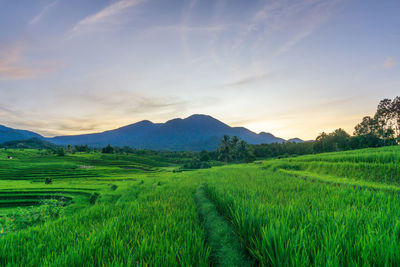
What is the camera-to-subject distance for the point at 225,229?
377 centimetres

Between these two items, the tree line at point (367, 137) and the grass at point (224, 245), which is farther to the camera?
the tree line at point (367, 137)

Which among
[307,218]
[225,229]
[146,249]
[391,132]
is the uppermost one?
[391,132]

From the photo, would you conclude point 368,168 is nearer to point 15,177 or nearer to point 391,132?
point 391,132

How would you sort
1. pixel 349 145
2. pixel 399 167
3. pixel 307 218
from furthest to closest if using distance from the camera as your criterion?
pixel 349 145
pixel 399 167
pixel 307 218

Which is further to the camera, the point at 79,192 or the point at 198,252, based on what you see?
the point at 79,192

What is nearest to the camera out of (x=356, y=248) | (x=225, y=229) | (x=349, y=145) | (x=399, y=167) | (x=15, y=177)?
(x=356, y=248)

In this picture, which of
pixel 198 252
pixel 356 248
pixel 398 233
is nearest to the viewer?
pixel 356 248

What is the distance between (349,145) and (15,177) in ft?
346

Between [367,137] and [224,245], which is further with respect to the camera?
[367,137]

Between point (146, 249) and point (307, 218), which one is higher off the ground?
point (307, 218)

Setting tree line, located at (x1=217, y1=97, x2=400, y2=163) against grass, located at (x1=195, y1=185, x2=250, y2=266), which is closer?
grass, located at (x1=195, y1=185, x2=250, y2=266)

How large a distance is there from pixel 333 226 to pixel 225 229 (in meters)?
2.11

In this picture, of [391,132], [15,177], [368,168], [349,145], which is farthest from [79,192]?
[391,132]

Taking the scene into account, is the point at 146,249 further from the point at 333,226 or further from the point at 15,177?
the point at 15,177
